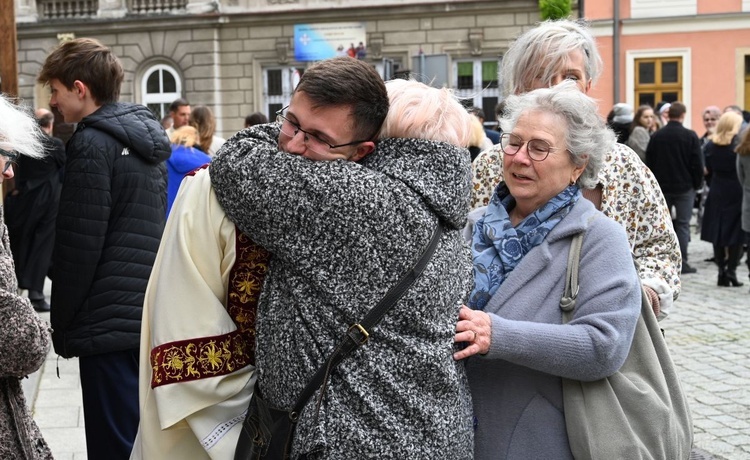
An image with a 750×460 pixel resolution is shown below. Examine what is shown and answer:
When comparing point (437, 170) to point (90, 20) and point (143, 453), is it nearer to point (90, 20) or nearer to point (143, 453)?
point (143, 453)

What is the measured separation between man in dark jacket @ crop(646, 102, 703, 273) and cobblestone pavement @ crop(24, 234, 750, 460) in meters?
1.50

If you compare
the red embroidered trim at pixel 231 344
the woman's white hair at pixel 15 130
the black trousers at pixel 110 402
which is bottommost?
the black trousers at pixel 110 402

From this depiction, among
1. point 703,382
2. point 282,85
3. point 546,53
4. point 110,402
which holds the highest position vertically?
point 282,85

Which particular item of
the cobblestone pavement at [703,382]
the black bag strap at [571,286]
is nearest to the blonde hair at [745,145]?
the cobblestone pavement at [703,382]

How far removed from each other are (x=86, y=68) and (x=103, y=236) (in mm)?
692

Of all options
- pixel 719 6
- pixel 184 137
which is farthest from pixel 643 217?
pixel 719 6

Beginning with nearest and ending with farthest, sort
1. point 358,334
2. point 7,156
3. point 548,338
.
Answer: point 358,334
point 548,338
point 7,156

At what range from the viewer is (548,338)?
2246 millimetres

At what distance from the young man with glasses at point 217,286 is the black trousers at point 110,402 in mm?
1642

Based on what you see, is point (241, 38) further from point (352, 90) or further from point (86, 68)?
point (352, 90)

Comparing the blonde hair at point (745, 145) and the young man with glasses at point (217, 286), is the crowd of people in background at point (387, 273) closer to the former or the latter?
the young man with glasses at point (217, 286)

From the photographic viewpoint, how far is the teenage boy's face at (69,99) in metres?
3.93

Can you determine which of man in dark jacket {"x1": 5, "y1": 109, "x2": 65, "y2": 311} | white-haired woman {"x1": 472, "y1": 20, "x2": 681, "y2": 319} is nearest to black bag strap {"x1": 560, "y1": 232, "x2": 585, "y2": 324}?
white-haired woman {"x1": 472, "y1": 20, "x2": 681, "y2": 319}

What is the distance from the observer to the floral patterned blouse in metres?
2.89
